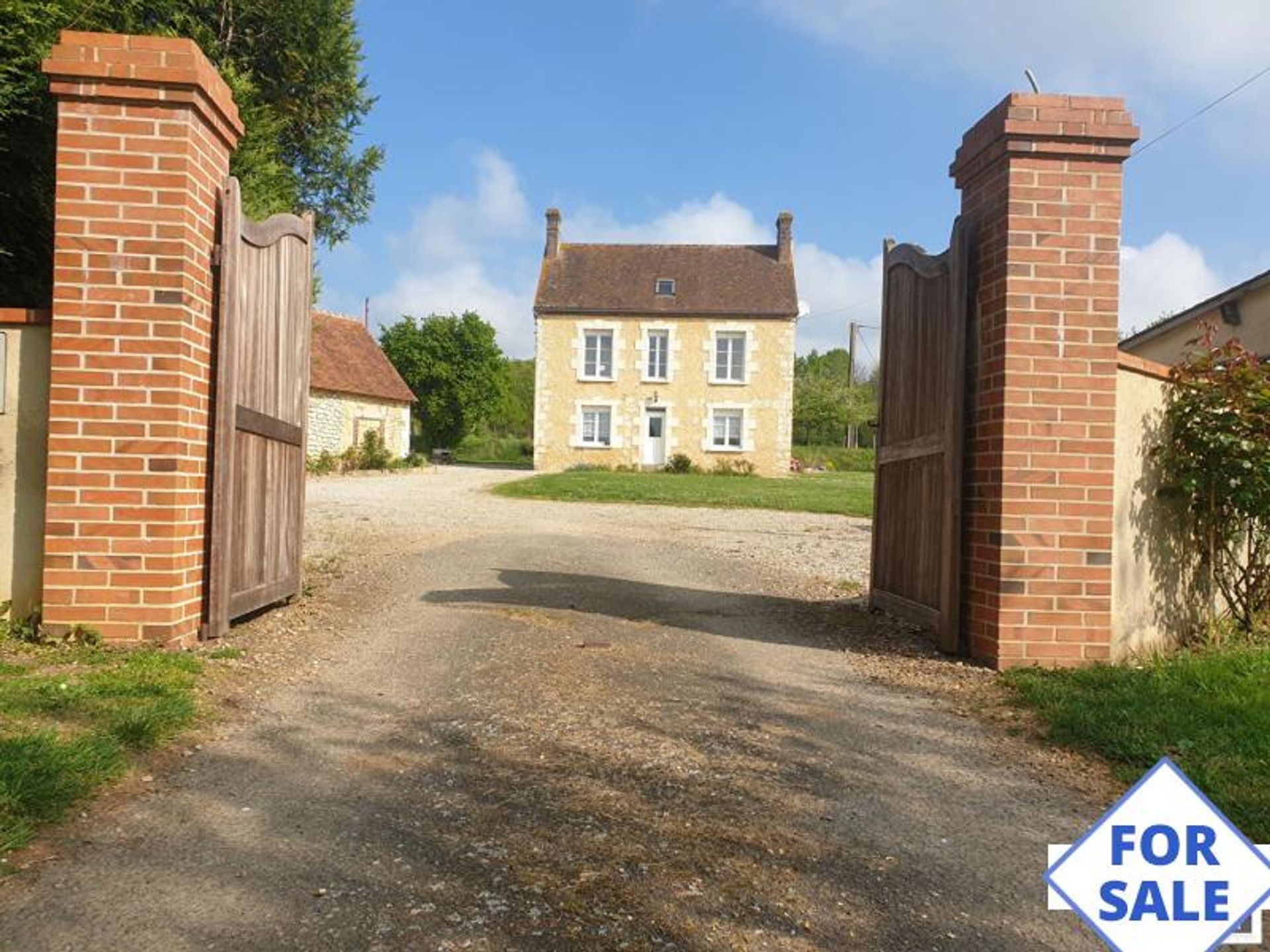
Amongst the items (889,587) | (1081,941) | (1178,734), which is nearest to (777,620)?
(889,587)

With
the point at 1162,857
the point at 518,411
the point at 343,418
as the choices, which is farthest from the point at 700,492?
the point at 518,411

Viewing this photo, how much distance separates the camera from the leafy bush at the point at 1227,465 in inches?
205

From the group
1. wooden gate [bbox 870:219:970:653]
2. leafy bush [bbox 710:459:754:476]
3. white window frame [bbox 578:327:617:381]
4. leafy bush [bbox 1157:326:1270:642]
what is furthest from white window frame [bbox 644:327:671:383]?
leafy bush [bbox 1157:326:1270:642]

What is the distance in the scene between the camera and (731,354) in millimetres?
37219

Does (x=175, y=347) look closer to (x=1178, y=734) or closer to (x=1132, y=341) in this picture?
(x=1178, y=734)

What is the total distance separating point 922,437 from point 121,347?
5015mm

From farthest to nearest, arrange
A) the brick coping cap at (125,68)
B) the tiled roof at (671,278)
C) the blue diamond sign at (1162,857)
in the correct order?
the tiled roof at (671,278) → the brick coping cap at (125,68) → the blue diamond sign at (1162,857)

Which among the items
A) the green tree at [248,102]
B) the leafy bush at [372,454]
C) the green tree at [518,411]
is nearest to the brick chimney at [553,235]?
the leafy bush at [372,454]

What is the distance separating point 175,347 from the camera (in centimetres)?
490

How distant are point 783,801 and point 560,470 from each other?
34.5 meters

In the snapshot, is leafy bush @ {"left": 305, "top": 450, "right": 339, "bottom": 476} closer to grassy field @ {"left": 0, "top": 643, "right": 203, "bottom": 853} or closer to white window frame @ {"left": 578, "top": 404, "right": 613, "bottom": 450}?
white window frame @ {"left": 578, "top": 404, "right": 613, "bottom": 450}

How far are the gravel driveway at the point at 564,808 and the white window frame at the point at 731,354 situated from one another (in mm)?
31306

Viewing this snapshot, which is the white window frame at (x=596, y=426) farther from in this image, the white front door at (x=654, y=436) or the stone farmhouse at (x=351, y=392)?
the stone farmhouse at (x=351, y=392)

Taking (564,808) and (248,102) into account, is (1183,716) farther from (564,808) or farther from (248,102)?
(248,102)
